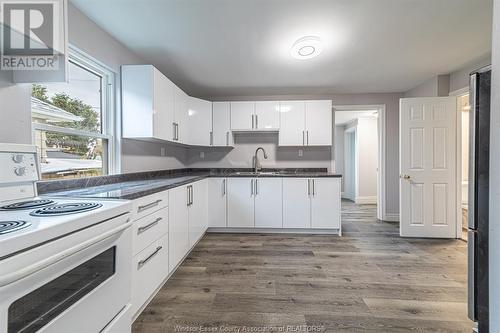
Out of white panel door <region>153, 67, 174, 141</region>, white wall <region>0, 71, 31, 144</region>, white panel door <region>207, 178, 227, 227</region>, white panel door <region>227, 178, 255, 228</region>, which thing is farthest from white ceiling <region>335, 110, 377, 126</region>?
white wall <region>0, 71, 31, 144</region>

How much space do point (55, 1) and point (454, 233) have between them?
4.88 meters

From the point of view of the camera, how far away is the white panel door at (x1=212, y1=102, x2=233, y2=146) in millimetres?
3867

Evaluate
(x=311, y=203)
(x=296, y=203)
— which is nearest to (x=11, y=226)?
(x=296, y=203)

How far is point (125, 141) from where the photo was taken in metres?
2.53

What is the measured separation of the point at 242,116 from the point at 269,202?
1490 mm

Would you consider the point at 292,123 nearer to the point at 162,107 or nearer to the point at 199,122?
the point at 199,122

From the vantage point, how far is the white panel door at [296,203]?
3412 millimetres

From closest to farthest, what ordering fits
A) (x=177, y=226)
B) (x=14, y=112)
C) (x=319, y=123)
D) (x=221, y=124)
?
(x=14, y=112) → (x=177, y=226) → (x=319, y=123) → (x=221, y=124)

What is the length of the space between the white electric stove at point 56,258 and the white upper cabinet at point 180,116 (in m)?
1.78

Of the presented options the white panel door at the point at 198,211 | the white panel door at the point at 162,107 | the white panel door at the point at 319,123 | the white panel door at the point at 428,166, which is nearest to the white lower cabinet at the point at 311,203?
the white panel door at the point at 319,123

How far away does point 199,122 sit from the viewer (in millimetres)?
3779

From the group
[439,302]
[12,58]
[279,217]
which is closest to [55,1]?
[12,58]

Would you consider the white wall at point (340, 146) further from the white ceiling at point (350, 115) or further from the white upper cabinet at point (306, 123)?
the white upper cabinet at point (306, 123)

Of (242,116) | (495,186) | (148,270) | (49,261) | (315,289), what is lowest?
(315,289)
